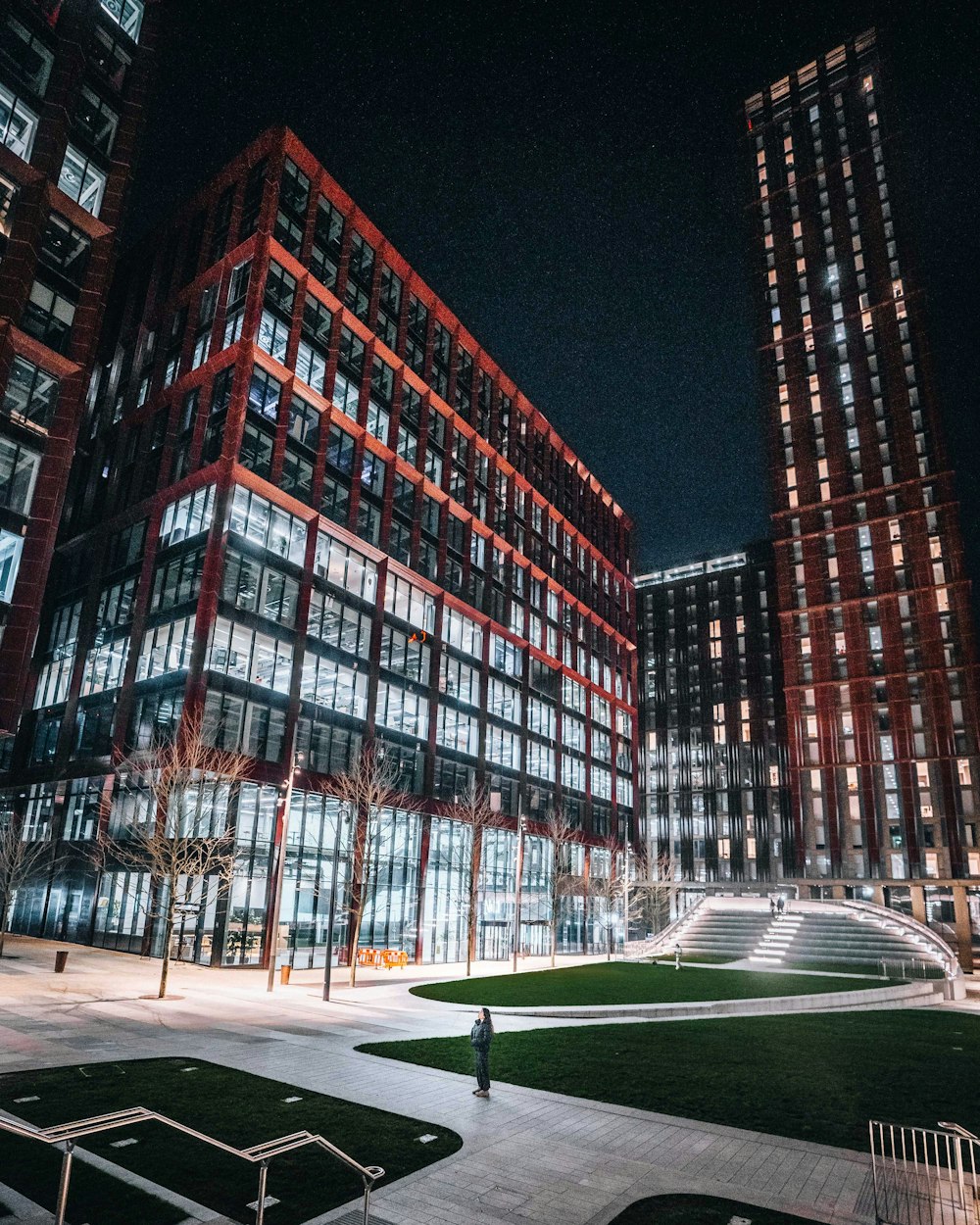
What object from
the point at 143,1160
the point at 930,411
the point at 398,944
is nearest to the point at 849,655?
the point at 930,411

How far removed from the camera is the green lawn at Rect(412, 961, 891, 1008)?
28250 mm

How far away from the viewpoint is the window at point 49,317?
3164 centimetres

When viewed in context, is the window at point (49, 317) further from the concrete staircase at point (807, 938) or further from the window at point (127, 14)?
the concrete staircase at point (807, 938)

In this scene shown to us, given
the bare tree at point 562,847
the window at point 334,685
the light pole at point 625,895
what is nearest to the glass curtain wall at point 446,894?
the bare tree at point 562,847

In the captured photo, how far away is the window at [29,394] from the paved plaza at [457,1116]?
21.1m

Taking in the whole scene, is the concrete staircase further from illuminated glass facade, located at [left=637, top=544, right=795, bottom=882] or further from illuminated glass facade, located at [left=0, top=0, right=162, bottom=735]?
illuminated glass facade, located at [left=0, top=0, right=162, bottom=735]

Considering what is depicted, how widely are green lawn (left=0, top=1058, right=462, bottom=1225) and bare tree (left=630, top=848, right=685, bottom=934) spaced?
69910mm

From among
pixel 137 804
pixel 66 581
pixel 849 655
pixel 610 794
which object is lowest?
pixel 137 804

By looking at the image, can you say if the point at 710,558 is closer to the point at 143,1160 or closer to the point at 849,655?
the point at 849,655

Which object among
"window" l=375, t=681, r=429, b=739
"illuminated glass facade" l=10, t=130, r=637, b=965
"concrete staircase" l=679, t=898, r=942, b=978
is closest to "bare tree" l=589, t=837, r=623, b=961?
"illuminated glass facade" l=10, t=130, r=637, b=965

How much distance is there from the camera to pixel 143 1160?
31.7 ft

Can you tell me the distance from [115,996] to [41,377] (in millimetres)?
24150

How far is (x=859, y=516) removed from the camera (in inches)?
3465

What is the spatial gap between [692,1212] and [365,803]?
35.4 m
